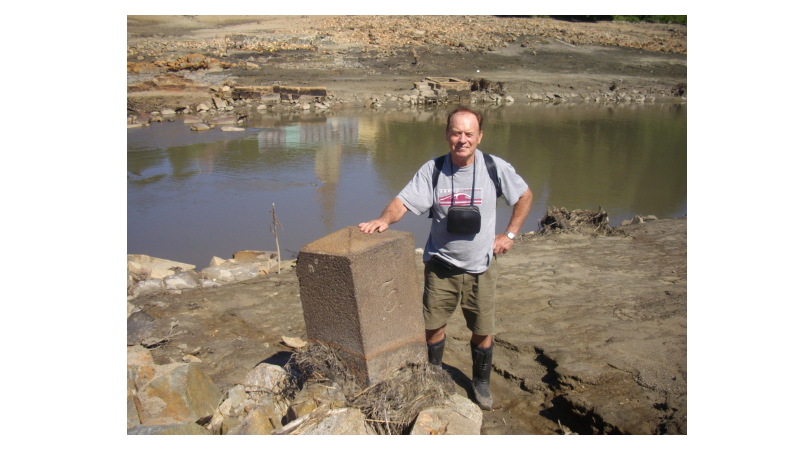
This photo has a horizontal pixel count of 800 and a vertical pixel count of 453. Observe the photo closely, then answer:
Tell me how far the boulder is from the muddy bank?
1353 cm

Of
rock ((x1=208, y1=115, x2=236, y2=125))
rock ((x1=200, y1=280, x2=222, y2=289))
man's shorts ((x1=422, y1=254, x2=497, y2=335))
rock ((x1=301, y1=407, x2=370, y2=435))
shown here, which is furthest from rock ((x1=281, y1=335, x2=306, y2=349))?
rock ((x1=208, y1=115, x2=236, y2=125))

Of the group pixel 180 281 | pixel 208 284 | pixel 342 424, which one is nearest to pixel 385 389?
pixel 342 424

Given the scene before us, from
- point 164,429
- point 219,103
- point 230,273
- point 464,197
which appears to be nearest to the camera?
point 164,429

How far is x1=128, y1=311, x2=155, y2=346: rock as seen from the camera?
4.21 meters

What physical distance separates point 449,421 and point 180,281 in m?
3.77

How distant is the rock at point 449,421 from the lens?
9.14ft

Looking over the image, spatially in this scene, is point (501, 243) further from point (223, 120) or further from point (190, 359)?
point (223, 120)

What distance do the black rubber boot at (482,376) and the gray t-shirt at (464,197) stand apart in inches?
23.3

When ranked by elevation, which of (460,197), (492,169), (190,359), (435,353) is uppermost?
(492,169)

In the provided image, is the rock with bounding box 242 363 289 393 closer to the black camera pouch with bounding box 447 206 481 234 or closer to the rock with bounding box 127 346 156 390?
the rock with bounding box 127 346 156 390

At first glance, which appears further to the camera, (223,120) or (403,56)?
(403,56)

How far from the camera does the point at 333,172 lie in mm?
10969

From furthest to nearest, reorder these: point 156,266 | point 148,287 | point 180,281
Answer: point 156,266, point 180,281, point 148,287

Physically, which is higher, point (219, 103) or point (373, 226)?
point (219, 103)
